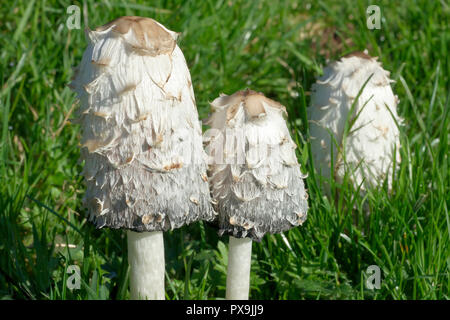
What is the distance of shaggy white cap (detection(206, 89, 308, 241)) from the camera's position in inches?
85.9

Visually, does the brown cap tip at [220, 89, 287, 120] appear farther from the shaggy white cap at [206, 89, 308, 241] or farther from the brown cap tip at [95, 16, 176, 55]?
the brown cap tip at [95, 16, 176, 55]

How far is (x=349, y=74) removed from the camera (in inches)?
116

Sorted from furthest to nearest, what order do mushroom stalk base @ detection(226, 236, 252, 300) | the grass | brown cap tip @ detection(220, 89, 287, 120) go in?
the grass → mushroom stalk base @ detection(226, 236, 252, 300) → brown cap tip @ detection(220, 89, 287, 120)

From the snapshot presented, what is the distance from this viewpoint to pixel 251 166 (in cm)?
218

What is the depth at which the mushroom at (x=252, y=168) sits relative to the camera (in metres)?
2.18

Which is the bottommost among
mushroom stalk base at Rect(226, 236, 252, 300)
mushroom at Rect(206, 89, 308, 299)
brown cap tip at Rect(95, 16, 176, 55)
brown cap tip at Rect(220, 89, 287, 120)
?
mushroom stalk base at Rect(226, 236, 252, 300)

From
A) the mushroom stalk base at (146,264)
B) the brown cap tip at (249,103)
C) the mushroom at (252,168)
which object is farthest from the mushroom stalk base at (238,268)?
the brown cap tip at (249,103)

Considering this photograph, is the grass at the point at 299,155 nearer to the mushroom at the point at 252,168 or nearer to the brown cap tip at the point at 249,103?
the mushroom at the point at 252,168

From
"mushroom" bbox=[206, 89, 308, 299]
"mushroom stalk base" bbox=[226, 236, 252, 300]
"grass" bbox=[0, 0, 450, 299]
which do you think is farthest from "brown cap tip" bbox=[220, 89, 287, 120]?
"grass" bbox=[0, 0, 450, 299]

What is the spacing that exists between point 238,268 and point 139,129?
87cm

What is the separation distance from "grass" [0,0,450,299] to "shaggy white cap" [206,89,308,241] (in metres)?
0.37

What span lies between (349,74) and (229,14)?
1.70m

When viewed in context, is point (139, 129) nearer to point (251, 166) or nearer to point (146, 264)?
point (251, 166)
